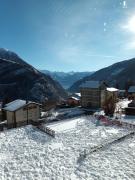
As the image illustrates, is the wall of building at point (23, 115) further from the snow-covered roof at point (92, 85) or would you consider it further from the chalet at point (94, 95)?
the snow-covered roof at point (92, 85)

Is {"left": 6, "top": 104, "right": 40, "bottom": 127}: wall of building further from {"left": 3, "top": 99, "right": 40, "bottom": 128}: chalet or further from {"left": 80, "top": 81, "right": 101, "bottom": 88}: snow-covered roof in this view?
{"left": 80, "top": 81, "right": 101, "bottom": 88}: snow-covered roof

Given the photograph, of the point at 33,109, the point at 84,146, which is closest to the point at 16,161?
the point at 84,146

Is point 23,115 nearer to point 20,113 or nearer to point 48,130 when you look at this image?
point 20,113

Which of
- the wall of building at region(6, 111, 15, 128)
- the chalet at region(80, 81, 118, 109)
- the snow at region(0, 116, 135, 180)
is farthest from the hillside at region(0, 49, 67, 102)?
the snow at region(0, 116, 135, 180)

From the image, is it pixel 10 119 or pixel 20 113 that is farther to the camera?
pixel 10 119

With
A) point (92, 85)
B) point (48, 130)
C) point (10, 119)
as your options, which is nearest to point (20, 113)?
point (10, 119)

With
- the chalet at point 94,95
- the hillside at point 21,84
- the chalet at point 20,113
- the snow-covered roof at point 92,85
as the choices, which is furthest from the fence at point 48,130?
the hillside at point 21,84
